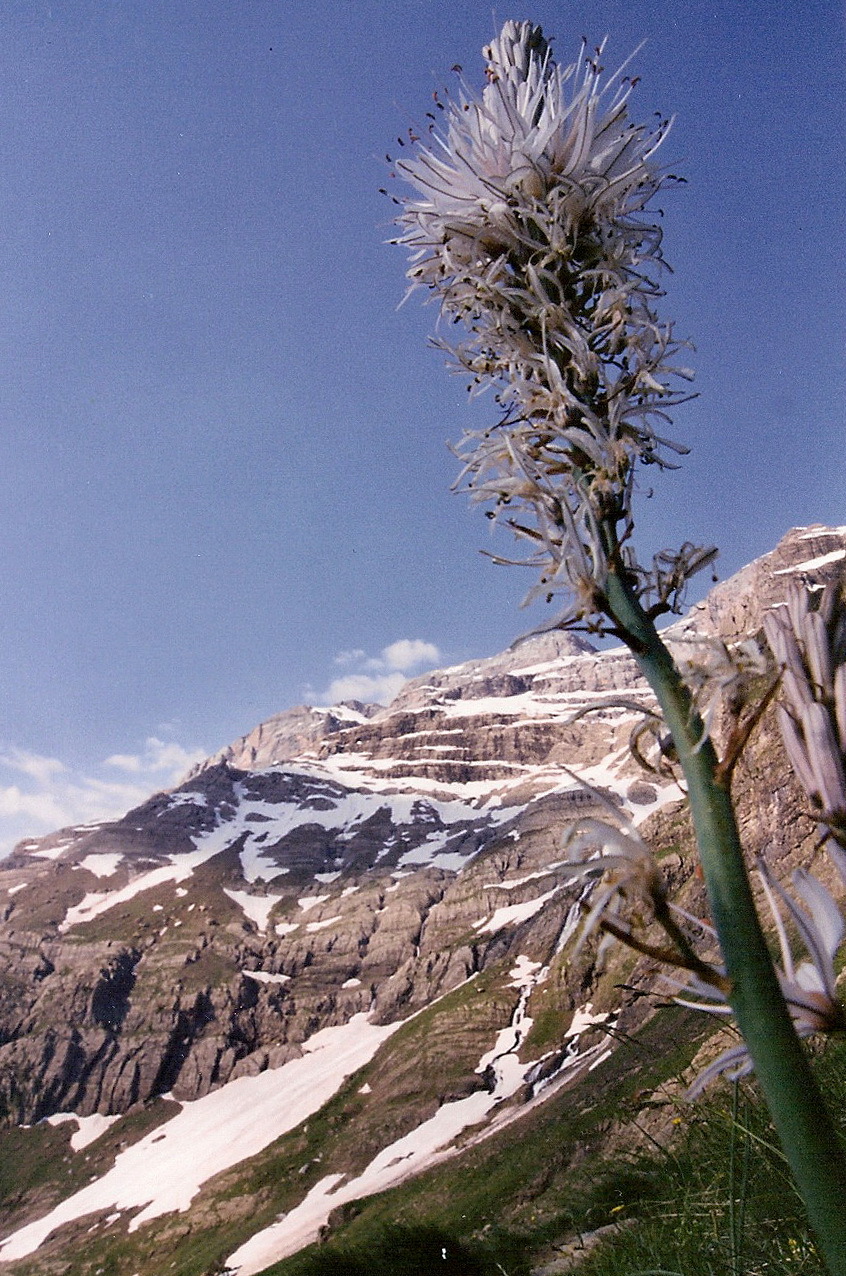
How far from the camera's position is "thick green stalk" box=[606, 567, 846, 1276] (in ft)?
4.33

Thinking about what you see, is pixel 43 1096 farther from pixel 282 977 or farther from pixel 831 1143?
pixel 831 1143

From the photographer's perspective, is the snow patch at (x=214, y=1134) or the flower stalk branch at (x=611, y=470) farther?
the snow patch at (x=214, y=1134)

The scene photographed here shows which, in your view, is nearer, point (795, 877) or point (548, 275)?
point (795, 877)

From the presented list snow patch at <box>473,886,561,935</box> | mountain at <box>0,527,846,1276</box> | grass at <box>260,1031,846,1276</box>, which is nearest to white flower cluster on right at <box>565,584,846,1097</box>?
grass at <box>260,1031,846,1276</box>

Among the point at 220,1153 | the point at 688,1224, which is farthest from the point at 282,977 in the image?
the point at 688,1224

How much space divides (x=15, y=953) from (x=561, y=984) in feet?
462

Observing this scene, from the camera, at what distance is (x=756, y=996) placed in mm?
1464

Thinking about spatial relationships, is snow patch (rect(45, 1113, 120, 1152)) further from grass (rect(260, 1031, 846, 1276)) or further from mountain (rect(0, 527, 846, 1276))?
grass (rect(260, 1031, 846, 1276))

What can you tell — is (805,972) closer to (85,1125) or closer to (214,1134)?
(214,1134)

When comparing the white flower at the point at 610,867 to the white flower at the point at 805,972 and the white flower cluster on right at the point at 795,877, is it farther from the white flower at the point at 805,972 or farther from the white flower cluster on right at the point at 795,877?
the white flower at the point at 805,972

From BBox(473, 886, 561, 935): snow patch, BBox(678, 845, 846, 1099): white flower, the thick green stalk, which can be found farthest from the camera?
BBox(473, 886, 561, 935): snow patch

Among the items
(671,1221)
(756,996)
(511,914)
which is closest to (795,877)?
(756,996)

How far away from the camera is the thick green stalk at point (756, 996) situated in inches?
51.9

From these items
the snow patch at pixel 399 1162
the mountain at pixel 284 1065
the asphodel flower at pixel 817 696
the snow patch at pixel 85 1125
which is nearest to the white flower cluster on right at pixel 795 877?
the asphodel flower at pixel 817 696
